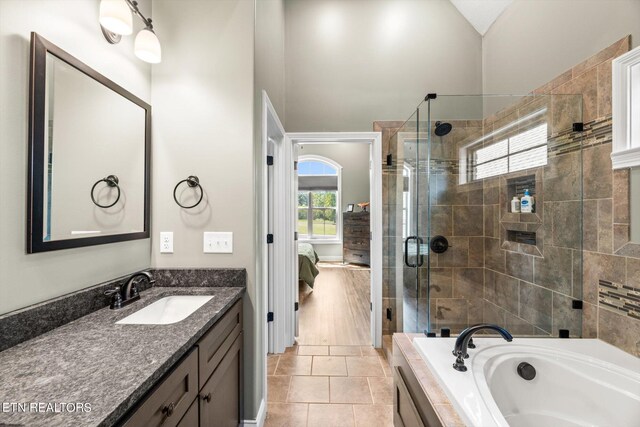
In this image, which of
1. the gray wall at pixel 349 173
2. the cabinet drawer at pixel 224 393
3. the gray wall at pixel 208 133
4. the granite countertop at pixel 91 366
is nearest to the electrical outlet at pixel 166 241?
the gray wall at pixel 208 133

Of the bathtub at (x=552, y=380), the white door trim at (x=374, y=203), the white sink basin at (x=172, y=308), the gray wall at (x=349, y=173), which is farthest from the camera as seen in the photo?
the gray wall at (x=349, y=173)

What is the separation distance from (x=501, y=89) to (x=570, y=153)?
109 centimetres

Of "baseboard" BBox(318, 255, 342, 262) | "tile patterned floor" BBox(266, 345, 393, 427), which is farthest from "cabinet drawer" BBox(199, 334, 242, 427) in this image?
"baseboard" BBox(318, 255, 342, 262)

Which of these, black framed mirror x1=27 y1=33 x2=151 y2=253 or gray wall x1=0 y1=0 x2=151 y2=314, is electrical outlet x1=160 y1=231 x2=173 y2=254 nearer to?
black framed mirror x1=27 y1=33 x2=151 y2=253

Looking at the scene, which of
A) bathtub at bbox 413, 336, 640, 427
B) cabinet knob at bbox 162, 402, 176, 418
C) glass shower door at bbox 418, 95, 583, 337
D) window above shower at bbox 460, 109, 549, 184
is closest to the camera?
cabinet knob at bbox 162, 402, 176, 418

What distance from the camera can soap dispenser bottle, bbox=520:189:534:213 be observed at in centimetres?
203

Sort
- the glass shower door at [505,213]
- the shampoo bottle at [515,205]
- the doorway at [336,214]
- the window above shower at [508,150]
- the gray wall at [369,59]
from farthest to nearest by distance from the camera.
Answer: the doorway at [336,214] < the gray wall at [369,59] < the shampoo bottle at [515,205] < the window above shower at [508,150] < the glass shower door at [505,213]

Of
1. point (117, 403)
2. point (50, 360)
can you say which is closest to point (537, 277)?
point (117, 403)

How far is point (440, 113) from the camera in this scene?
216 cm

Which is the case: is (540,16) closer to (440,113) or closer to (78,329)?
(440,113)

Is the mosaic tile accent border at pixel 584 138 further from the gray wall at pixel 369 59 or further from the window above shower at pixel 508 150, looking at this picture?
the gray wall at pixel 369 59

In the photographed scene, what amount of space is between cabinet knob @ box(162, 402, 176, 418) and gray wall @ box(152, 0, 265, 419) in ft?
2.52

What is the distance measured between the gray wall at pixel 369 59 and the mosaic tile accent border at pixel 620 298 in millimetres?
2063

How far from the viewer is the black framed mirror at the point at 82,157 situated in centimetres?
102
